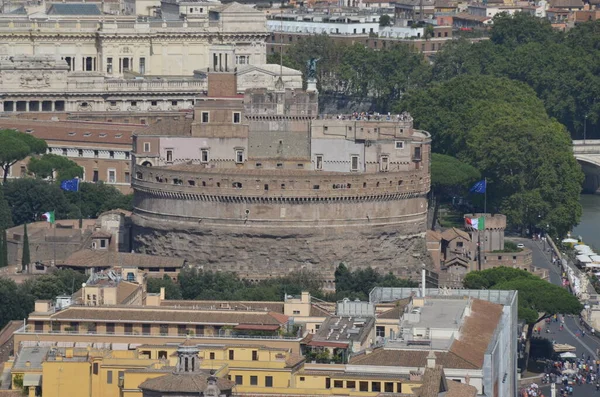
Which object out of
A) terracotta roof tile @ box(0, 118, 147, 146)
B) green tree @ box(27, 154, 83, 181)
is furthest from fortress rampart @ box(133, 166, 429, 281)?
terracotta roof tile @ box(0, 118, 147, 146)

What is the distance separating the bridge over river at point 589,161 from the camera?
613 ft

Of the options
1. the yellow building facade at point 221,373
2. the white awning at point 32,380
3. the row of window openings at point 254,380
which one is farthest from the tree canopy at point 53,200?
the row of window openings at point 254,380

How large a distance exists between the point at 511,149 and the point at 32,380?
6732 centimetres

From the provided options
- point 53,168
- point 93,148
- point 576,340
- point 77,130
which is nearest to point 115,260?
point 576,340

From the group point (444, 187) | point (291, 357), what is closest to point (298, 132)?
point (444, 187)

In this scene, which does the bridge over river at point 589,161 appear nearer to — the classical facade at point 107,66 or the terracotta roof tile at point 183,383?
the classical facade at point 107,66

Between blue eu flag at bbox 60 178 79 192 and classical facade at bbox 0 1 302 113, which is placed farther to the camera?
classical facade at bbox 0 1 302 113

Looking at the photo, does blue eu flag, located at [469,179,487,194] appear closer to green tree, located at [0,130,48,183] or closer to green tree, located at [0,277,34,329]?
green tree, located at [0,130,48,183]

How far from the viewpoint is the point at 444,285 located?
138125 millimetres

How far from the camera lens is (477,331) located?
355 ft

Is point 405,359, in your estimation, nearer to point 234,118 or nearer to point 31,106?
point 234,118

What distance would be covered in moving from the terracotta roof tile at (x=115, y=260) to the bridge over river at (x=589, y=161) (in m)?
48.7

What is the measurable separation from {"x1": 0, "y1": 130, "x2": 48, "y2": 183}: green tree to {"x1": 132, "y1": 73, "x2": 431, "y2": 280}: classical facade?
1694 centimetres

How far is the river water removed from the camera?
167m
